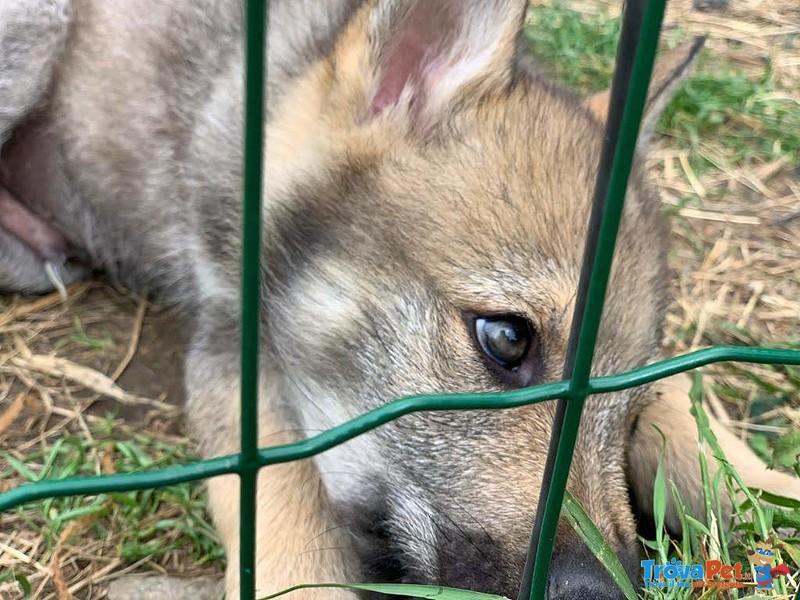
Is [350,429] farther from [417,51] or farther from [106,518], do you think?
[106,518]

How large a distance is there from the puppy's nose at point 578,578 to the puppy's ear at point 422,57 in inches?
35.7

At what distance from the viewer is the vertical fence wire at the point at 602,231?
91 centimetres

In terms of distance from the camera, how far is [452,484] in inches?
64.3

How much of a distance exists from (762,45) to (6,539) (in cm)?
377

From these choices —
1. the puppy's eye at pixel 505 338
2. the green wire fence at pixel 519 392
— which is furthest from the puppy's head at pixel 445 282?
the green wire fence at pixel 519 392

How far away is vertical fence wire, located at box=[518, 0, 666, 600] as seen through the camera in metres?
0.91

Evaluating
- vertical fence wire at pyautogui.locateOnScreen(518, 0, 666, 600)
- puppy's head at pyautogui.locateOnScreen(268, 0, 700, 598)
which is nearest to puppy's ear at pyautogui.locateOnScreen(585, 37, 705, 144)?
puppy's head at pyautogui.locateOnScreen(268, 0, 700, 598)

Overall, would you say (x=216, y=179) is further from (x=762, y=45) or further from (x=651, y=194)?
(x=762, y=45)

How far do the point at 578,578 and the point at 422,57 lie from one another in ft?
3.56

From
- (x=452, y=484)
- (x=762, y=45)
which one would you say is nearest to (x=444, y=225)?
(x=452, y=484)

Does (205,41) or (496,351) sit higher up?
(205,41)

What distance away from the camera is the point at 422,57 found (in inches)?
Result: 73.7

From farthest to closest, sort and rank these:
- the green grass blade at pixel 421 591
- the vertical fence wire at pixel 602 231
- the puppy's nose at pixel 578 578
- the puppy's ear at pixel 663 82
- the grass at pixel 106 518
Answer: the puppy's ear at pixel 663 82, the grass at pixel 106 518, the puppy's nose at pixel 578 578, the green grass blade at pixel 421 591, the vertical fence wire at pixel 602 231

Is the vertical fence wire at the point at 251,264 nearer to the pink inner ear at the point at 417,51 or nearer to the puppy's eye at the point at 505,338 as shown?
the puppy's eye at the point at 505,338
